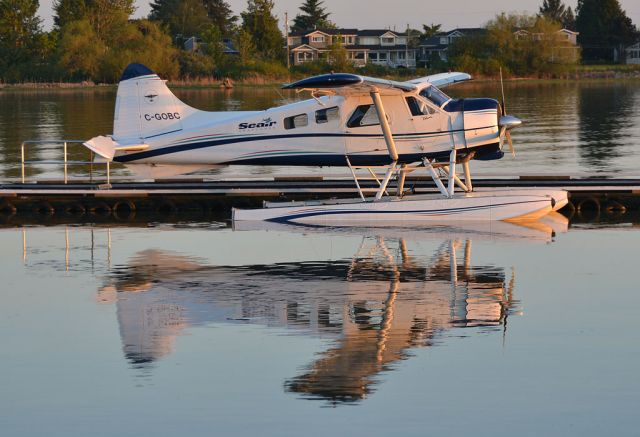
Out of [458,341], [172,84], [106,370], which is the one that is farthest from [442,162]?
[172,84]

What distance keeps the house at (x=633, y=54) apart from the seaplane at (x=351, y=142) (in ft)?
398

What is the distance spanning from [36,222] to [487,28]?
99.3 m

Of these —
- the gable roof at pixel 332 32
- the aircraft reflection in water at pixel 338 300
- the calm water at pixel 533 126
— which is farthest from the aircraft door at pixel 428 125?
the gable roof at pixel 332 32

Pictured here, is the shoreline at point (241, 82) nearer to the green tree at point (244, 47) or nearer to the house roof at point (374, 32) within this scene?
the green tree at point (244, 47)

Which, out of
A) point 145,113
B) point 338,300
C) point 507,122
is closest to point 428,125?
point 507,122

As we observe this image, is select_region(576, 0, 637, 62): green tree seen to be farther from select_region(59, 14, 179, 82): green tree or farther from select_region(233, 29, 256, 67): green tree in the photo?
select_region(59, 14, 179, 82): green tree

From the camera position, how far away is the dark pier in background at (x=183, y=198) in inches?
887

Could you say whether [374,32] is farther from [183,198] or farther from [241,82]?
[183,198]

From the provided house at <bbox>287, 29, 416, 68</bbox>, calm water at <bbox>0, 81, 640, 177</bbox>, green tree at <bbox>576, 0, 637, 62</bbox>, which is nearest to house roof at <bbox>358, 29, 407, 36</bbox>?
house at <bbox>287, 29, 416, 68</bbox>

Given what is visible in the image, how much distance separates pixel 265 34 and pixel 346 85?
4182 inches

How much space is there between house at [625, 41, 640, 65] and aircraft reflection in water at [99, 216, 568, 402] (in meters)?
124

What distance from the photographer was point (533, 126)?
1906 inches

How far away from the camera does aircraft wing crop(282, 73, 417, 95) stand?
62.7 feet

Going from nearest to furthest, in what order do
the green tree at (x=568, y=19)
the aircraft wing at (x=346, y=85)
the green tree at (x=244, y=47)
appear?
1. the aircraft wing at (x=346, y=85)
2. the green tree at (x=244, y=47)
3. the green tree at (x=568, y=19)
